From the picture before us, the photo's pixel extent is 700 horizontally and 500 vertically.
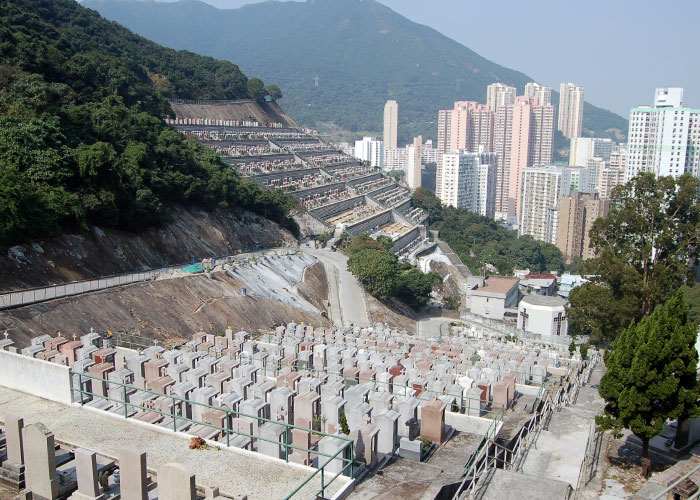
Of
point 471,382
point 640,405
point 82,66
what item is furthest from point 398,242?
point 640,405

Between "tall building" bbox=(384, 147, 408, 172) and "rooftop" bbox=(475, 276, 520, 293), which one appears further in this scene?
"tall building" bbox=(384, 147, 408, 172)

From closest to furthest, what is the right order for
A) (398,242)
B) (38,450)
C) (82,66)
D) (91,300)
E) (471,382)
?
(38,450)
(471,382)
(91,300)
(82,66)
(398,242)

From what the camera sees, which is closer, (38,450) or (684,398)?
(38,450)

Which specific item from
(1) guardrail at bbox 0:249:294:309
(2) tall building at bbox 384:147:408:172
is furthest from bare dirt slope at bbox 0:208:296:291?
(2) tall building at bbox 384:147:408:172

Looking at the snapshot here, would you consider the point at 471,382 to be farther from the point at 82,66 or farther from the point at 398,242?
the point at 398,242

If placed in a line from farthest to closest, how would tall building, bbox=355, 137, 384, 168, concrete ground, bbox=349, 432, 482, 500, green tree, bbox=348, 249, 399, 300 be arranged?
tall building, bbox=355, 137, 384, 168 < green tree, bbox=348, 249, 399, 300 < concrete ground, bbox=349, 432, 482, 500

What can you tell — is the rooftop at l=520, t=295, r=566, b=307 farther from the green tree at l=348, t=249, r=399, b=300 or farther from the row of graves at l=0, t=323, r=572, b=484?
the row of graves at l=0, t=323, r=572, b=484

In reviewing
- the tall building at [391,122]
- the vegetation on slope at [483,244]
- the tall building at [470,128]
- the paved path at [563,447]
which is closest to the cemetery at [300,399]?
the paved path at [563,447]
